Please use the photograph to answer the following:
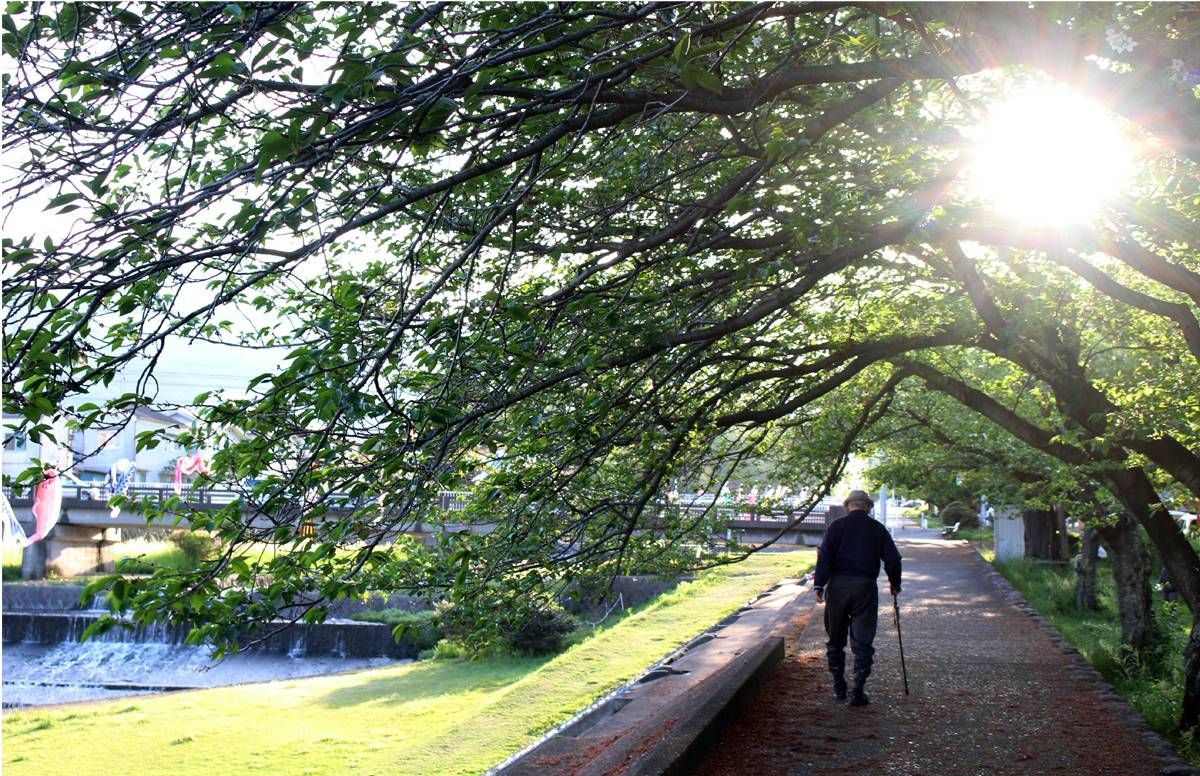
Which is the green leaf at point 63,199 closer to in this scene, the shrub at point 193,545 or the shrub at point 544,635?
the shrub at point 544,635

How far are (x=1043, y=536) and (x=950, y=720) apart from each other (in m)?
23.6

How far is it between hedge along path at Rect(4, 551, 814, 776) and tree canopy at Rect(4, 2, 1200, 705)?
5.69 m

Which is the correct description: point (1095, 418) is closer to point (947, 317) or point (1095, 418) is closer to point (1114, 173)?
point (947, 317)

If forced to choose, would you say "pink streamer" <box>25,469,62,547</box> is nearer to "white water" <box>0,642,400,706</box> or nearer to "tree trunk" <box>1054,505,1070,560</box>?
"white water" <box>0,642,400,706</box>

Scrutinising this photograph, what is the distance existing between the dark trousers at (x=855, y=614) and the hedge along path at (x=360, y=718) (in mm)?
4398

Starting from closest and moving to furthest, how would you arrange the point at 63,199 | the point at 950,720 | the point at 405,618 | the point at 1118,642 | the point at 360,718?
the point at 63,199 < the point at 950,720 < the point at 1118,642 < the point at 360,718 < the point at 405,618

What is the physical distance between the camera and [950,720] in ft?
30.8

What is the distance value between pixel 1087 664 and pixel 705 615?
9.78m

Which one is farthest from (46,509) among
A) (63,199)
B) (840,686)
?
(63,199)

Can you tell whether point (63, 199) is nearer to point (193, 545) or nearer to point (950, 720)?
point (950, 720)

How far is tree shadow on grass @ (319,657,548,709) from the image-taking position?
786 inches

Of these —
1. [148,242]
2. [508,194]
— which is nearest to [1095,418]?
[508,194]

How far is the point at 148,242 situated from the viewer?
13.5ft

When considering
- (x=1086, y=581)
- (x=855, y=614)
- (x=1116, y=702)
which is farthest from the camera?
(x=1086, y=581)
